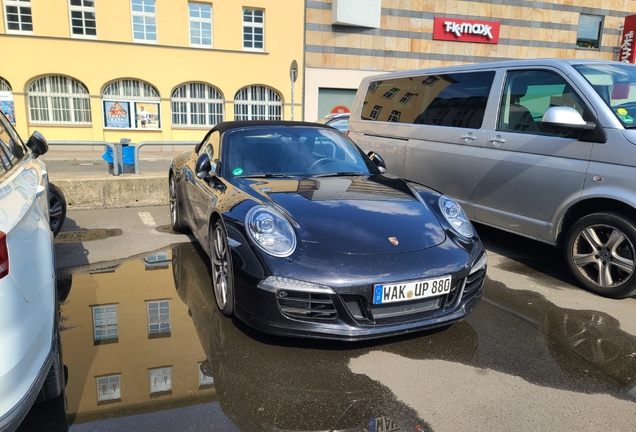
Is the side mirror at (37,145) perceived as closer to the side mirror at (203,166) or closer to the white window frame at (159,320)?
the side mirror at (203,166)

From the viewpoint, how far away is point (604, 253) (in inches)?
159

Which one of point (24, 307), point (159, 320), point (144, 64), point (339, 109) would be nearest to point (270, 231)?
point (159, 320)

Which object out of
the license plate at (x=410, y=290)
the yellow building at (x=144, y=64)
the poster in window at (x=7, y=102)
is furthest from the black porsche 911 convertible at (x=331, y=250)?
the poster in window at (x=7, y=102)

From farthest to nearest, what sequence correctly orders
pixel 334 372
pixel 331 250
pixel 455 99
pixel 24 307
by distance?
pixel 455 99, pixel 331 250, pixel 334 372, pixel 24 307

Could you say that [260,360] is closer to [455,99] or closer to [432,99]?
[455,99]

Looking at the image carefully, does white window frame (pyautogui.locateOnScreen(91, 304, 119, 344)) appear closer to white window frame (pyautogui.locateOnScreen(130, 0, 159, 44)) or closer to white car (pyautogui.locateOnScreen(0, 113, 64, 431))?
white car (pyautogui.locateOnScreen(0, 113, 64, 431))

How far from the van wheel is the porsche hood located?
5.31ft

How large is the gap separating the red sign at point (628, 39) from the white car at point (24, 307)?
94.2ft

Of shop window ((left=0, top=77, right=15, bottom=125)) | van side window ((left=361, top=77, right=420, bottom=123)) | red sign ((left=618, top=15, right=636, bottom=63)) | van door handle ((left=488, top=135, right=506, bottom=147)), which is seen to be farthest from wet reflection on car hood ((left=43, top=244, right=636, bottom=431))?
red sign ((left=618, top=15, right=636, bottom=63))

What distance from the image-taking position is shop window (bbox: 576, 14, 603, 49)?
24703 mm

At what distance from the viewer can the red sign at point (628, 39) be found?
79.6 ft

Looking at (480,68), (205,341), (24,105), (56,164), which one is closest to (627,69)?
(480,68)

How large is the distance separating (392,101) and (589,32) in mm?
23998

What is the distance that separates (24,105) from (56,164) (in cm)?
659
